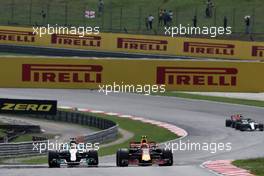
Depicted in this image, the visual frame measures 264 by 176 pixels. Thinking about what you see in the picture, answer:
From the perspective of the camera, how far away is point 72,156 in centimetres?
2758

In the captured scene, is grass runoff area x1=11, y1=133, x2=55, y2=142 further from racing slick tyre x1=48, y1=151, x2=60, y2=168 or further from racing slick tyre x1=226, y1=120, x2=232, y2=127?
racing slick tyre x1=48, y1=151, x2=60, y2=168

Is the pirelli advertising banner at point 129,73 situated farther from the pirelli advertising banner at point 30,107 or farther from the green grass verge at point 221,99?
the green grass verge at point 221,99

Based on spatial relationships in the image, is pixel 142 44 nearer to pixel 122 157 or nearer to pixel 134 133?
pixel 134 133

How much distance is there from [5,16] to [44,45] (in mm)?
9595

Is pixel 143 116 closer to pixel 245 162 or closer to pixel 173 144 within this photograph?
pixel 173 144

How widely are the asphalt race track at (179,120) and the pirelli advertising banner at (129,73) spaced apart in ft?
9.04

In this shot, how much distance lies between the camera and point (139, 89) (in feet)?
99.6

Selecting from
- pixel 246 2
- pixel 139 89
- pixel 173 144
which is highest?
pixel 246 2

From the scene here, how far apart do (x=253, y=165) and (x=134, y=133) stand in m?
12.8

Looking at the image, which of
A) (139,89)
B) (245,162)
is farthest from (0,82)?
(245,162)

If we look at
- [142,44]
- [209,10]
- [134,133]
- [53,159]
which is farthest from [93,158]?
[209,10]

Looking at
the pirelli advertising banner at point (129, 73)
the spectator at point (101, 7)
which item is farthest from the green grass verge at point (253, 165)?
the spectator at point (101, 7)

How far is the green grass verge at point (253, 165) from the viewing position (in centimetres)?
2611

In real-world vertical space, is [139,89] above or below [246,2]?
below
